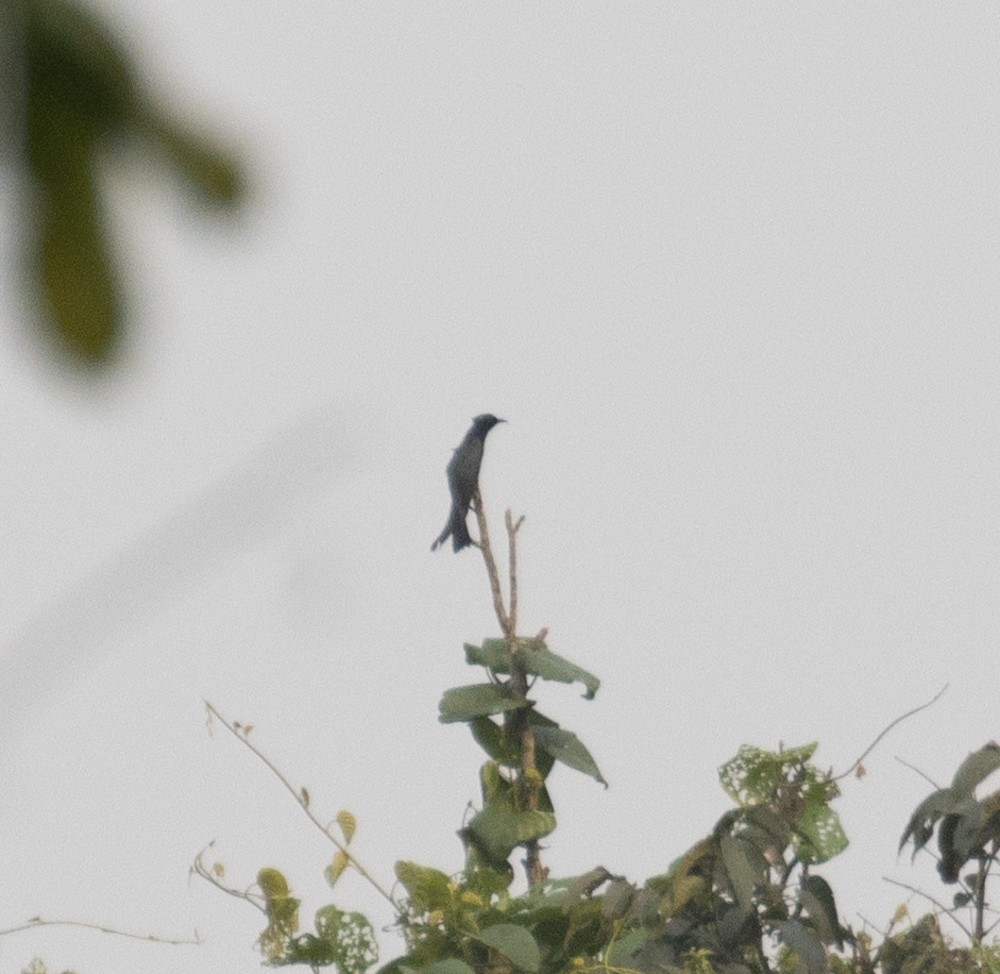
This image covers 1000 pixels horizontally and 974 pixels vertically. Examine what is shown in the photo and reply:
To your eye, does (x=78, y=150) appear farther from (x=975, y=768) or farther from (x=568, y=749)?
(x=568, y=749)

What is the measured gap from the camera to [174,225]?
1.12 ft

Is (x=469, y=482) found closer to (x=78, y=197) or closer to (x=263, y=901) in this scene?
(x=263, y=901)

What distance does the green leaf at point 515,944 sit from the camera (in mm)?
2059

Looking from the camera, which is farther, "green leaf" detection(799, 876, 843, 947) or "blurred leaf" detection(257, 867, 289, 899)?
"blurred leaf" detection(257, 867, 289, 899)

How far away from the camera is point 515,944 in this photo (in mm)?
2078

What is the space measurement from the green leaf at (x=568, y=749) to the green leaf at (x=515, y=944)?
0.52m

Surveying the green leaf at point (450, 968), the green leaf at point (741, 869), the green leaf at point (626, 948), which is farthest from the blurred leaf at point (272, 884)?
the green leaf at point (741, 869)

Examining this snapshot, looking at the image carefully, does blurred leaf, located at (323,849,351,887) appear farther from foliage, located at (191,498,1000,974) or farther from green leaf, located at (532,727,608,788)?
green leaf, located at (532,727,608,788)

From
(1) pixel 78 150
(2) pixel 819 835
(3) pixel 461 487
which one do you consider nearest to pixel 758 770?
(2) pixel 819 835

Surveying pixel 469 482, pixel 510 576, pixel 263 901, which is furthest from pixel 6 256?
pixel 469 482

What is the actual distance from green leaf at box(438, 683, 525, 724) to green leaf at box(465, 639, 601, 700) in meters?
0.05

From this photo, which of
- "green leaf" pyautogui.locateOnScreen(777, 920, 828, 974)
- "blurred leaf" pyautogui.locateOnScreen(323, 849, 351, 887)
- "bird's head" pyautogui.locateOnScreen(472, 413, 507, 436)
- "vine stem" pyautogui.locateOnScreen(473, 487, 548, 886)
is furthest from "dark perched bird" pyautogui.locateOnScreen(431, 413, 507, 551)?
"green leaf" pyautogui.locateOnScreen(777, 920, 828, 974)

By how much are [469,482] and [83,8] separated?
109 inches

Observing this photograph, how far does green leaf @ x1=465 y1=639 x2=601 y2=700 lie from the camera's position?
2.65 meters
